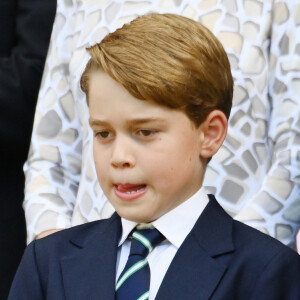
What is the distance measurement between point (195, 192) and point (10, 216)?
105 cm

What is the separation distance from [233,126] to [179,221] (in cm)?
50

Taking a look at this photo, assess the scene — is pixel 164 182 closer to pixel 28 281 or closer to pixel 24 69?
pixel 28 281

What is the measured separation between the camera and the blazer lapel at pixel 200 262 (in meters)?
1.71

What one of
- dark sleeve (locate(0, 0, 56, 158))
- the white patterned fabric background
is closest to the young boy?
the white patterned fabric background

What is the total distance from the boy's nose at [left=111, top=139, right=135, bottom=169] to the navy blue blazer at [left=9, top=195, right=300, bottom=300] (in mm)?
188

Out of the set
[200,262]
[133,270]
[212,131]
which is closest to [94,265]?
[133,270]

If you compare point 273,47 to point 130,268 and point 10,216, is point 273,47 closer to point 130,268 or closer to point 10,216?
point 130,268

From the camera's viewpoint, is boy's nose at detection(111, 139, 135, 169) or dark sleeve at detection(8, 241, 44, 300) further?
dark sleeve at detection(8, 241, 44, 300)

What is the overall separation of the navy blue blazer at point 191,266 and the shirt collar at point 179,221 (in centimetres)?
1

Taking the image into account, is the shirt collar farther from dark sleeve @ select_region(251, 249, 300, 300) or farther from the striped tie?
dark sleeve @ select_region(251, 249, 300, 300)

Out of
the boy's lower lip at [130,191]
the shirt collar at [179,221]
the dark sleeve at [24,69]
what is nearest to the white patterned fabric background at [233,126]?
the dark sleeve at [24,69]

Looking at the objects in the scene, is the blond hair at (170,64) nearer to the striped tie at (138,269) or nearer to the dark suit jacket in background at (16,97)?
the striped tie at (138,269)

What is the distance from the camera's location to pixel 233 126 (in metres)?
2.22

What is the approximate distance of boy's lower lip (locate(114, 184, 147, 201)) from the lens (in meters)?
1.72
